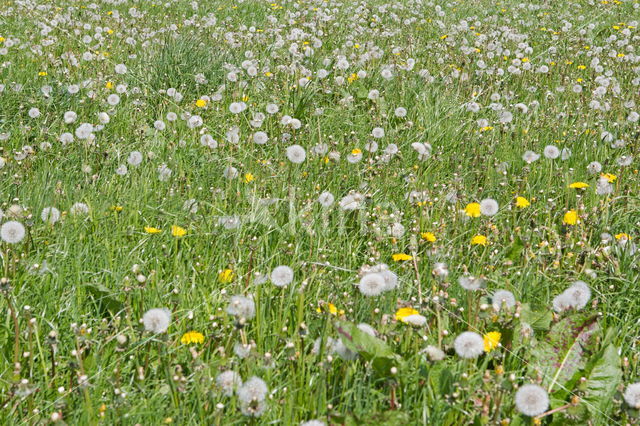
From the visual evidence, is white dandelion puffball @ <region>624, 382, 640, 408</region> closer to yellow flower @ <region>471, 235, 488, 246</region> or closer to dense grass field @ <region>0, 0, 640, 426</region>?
dense grass field @ <region>0, 0, 640, 426</region>

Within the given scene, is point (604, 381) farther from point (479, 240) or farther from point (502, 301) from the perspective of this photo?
point (479, 240)

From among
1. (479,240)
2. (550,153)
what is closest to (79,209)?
(479,240)

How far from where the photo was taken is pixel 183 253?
2.44 meters

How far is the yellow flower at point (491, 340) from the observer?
71.1 inches

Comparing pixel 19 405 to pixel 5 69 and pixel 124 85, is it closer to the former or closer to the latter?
pixel 124 85

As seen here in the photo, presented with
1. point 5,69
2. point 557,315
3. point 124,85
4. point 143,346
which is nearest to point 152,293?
point 143,346

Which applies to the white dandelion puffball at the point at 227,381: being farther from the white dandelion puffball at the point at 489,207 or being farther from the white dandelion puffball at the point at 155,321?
the white dandelion puffball at the point at 489,207

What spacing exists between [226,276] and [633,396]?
1.22 m

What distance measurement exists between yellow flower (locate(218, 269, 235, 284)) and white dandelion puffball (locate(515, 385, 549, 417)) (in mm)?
1002

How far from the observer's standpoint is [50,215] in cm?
246

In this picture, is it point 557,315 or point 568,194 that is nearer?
point 557,315

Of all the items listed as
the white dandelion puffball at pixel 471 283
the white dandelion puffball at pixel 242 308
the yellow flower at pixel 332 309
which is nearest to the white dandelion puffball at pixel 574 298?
the white dandelion puffball at pixel 471 283

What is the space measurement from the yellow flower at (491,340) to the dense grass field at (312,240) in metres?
0.01

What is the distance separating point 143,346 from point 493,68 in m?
4.01
